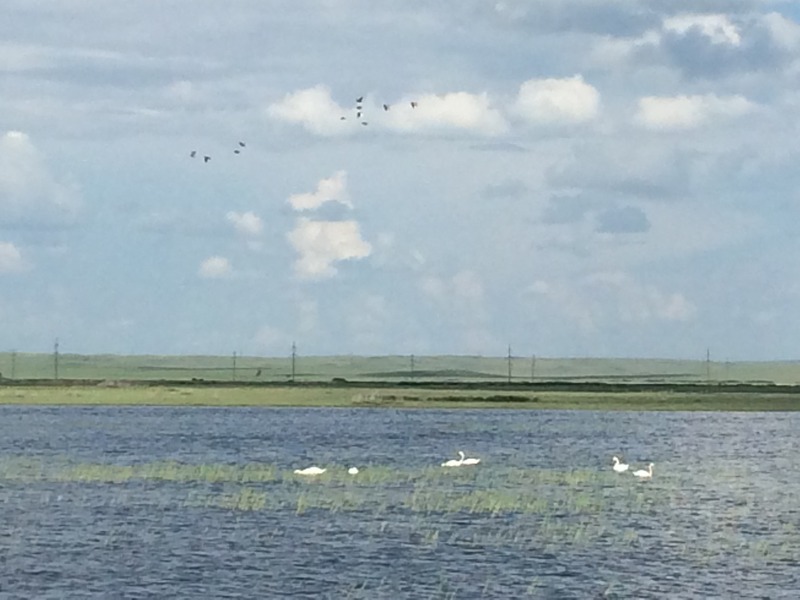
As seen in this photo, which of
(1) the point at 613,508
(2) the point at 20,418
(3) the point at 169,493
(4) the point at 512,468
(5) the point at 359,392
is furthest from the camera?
(5) the point at 359,392

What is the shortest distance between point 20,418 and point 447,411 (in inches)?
1726

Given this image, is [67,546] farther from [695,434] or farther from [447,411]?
[447,411]

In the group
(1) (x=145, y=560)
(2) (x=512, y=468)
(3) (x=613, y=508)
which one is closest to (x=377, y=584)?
(1) (x=145, y=560)

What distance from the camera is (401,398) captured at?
17900 cm

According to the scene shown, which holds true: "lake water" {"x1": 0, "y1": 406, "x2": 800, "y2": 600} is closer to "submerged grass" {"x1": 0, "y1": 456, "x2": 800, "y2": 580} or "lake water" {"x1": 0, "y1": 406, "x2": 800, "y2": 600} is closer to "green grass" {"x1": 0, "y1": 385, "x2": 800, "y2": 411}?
"submerged grass" {"x1": 0, "y1": 456, "x2": 800, "y2": 580}

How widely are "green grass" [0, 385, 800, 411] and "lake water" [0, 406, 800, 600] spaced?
2653 inches

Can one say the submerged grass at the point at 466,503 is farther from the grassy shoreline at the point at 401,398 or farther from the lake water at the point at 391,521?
the grassy shoreline at the point at 401,398

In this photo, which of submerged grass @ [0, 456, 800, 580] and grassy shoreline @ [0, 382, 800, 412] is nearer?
submerged grass @ [0, 456, 800, 580]

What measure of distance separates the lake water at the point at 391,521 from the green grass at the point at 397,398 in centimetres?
6738

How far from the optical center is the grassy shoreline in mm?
165750

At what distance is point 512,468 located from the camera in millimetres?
76312

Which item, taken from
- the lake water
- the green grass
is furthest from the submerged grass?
→ the green grass

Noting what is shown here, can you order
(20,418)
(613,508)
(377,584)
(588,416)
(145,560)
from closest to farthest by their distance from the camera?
1. (377,584)
2. (145,560)
3. (613,508)
4. (20,418)
5. (588,416)

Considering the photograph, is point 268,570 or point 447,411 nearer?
point 268,570
